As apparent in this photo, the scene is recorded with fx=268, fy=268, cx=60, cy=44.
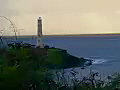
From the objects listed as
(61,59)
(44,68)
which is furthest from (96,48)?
(44,68)

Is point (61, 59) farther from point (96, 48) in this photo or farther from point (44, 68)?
point (96, 48)

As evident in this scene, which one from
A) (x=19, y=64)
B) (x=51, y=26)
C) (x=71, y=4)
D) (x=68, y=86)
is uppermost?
(x=71, y=4)

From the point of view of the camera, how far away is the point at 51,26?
186 cm

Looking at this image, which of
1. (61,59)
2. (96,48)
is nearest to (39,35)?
(61,59)

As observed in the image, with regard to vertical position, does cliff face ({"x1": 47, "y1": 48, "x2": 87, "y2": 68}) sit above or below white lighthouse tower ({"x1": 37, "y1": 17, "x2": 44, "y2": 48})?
below

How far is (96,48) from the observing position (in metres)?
1.84

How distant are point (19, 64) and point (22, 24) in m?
0.28

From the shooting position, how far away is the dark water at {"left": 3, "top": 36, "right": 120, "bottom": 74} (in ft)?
5.92

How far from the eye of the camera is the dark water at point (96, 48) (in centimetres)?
181

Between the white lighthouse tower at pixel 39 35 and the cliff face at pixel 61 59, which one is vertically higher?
the white lighthouse tower at pixel 39 35

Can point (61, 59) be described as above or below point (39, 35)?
below

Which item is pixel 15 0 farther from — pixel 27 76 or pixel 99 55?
pixel 99 55

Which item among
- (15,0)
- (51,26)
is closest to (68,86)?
(51,26)

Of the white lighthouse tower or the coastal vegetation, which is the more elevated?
the white lighthouse tower
